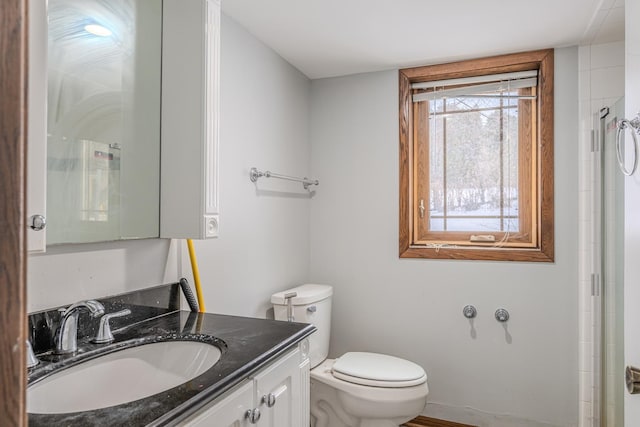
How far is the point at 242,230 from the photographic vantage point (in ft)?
6.44

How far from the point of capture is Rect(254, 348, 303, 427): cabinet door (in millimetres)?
1138

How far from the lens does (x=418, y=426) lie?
2.32 meters

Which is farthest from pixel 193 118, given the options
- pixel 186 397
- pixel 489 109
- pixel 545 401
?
pixel 545 401

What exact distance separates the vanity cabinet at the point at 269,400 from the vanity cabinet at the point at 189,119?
52cm

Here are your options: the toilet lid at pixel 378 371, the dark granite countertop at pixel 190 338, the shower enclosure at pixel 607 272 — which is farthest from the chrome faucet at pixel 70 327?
the shower enclosure at pixel 607 272

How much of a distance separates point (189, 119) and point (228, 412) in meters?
0.96

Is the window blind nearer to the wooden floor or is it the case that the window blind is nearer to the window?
the window

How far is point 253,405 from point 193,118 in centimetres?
95

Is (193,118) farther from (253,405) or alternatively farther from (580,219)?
(580,219)

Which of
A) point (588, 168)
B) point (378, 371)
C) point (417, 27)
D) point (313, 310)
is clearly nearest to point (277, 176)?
point (313, 310)

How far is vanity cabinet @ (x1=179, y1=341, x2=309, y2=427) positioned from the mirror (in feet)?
2.12

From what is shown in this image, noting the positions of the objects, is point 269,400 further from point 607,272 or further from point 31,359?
point 607,272

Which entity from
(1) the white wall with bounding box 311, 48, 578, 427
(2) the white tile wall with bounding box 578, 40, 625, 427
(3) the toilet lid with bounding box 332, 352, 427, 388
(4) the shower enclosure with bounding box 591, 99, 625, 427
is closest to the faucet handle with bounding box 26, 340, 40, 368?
(3) the toilet lid with bounding box 332, 352, 427, 388

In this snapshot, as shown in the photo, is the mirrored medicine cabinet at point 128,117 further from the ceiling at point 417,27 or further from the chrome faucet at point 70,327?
the ceiling at point 417,27
